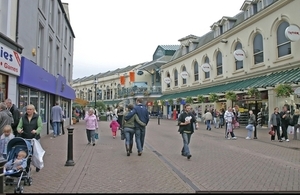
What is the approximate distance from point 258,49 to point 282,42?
2.85 meters

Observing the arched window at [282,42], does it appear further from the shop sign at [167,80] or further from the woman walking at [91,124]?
the shop sign at [167,80]

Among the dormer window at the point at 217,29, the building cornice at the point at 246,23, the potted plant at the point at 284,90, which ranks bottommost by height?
the potted plant at the point at 284,90

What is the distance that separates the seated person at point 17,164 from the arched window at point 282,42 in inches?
722

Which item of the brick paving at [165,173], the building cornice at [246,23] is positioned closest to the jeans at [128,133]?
the brick paving at [165,173]

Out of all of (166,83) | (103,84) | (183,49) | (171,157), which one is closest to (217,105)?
(183,49)

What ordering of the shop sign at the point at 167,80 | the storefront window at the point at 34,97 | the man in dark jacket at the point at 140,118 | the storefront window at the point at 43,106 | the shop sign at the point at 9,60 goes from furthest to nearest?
1. the shop sign at the point at 167,80
2. the storefront window at the point at 43,106
3. the storefront window at the point at 34,97
4. the man in dark jacket at the point at 140,118
5. the shop sign at the point at 9,60

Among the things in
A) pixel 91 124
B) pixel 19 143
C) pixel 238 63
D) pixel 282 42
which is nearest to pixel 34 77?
pixel 91 124

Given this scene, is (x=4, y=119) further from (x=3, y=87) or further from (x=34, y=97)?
(x=34, y=97)

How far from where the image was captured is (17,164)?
5406 mm

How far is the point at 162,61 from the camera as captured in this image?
50125 millimetres

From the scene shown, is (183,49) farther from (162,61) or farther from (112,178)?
(112,178)

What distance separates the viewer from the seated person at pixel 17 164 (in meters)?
5.31

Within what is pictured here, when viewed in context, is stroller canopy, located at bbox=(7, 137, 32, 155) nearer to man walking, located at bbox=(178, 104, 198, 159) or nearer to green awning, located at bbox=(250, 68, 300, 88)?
man walking, located at bbox=(178, 104, 198, 159)

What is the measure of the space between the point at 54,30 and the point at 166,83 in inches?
1097
